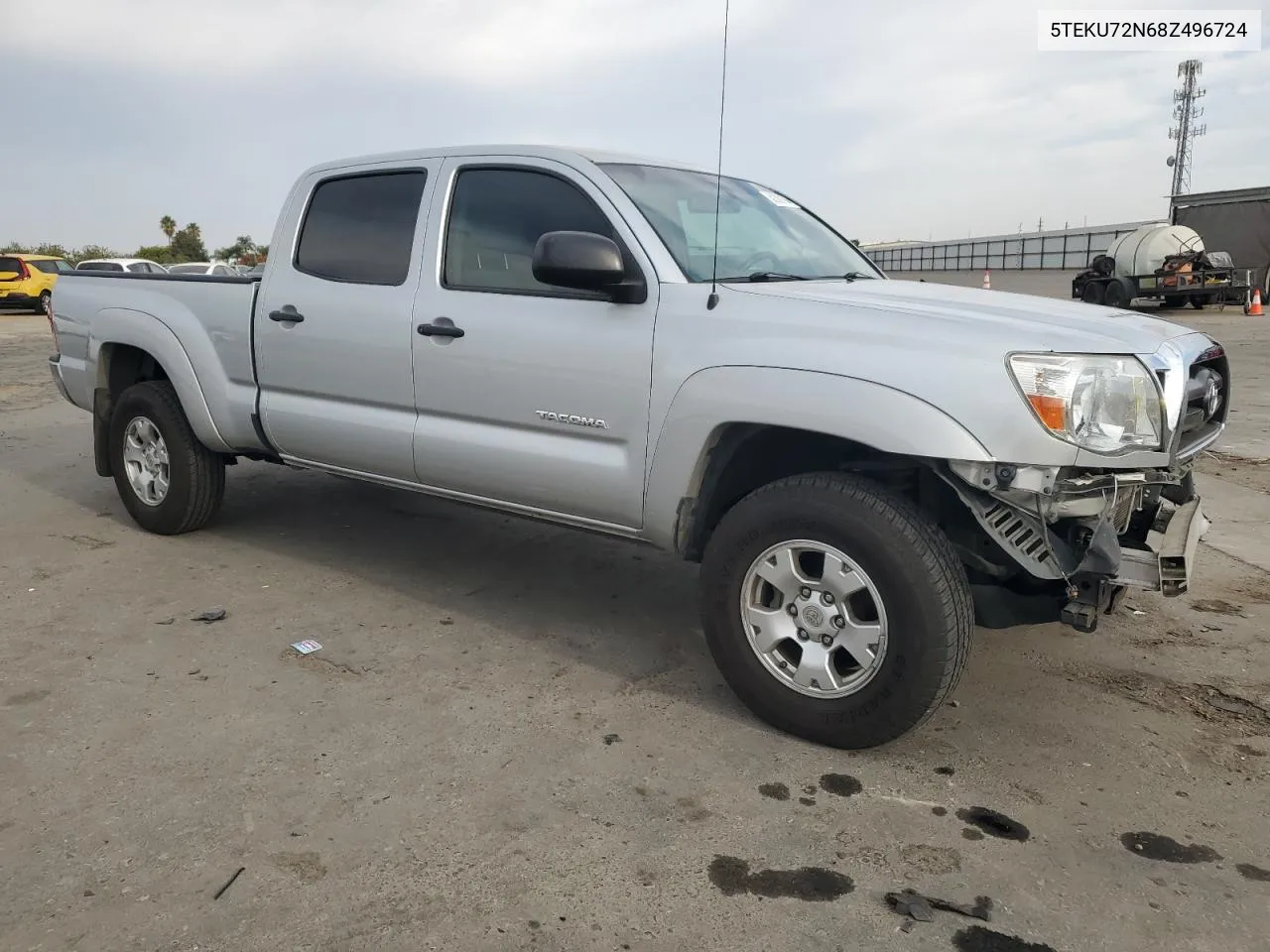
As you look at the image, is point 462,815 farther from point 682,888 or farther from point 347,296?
point 347,296

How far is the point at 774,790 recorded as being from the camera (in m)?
2.87

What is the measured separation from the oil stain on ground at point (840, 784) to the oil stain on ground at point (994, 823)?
29 cm

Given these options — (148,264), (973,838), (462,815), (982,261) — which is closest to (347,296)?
(462,815)

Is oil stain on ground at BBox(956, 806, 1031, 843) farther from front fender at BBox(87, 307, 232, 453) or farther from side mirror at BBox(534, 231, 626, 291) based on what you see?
front fender at BBox(87, 307, 232, 453)

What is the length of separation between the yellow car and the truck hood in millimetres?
26270

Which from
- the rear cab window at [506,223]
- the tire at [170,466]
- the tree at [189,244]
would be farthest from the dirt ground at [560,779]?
the tree at [189,244]

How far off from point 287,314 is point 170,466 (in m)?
1.30

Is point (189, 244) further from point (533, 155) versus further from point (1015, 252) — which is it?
point (533, 155)

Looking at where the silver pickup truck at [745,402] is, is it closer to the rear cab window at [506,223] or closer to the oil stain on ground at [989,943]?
the rear cab window at [506,223]

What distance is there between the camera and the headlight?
2.69 metres

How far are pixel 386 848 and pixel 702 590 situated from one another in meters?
1.26

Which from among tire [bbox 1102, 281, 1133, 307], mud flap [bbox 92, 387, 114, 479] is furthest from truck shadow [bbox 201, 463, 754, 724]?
tire [bbox 1102, 281, 1133, 307]

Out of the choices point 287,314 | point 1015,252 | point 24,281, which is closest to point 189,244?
point 24,281

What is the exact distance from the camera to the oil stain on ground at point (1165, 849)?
2555mm
